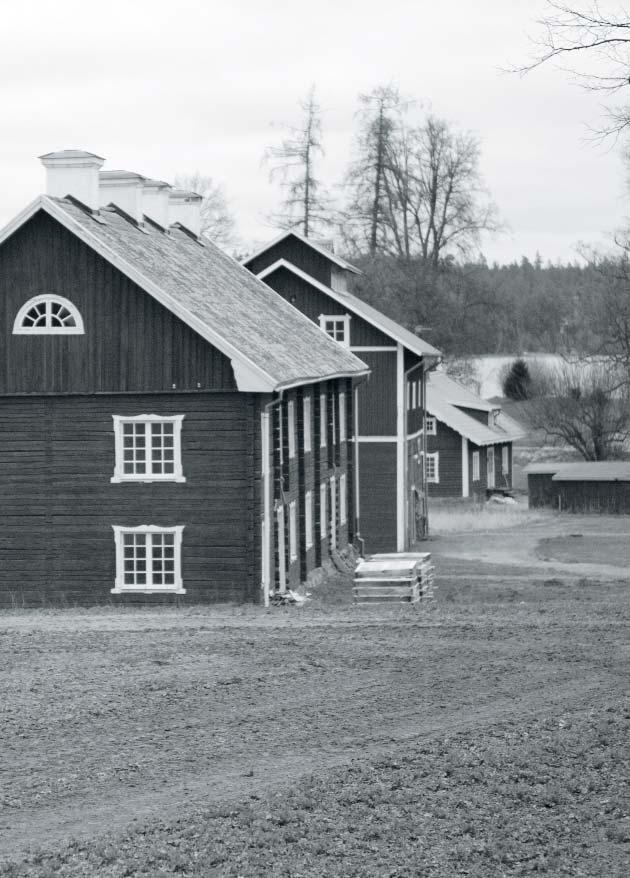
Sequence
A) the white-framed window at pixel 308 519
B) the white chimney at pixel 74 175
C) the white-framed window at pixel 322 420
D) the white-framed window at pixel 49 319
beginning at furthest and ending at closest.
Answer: the white-framed window at pixel 322 420 < the white-framed window at pixel 308 519 < the white chimney at pixel 74 175 < the white-framed window at pixel 49 319

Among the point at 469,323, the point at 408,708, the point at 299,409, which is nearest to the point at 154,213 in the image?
the point at 299,409

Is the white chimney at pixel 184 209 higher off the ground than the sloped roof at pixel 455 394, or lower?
higher

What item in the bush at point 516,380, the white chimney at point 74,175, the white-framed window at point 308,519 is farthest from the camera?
the bush at point 516,380

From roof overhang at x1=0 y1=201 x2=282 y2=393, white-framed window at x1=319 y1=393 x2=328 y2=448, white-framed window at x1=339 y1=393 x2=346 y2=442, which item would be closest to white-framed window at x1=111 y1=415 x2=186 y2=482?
roof overhang at x1=0 y1=201 x2=282 y2=393

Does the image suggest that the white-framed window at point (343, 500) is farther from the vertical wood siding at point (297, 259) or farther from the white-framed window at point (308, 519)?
the vertical wood siding at point (297, 259)

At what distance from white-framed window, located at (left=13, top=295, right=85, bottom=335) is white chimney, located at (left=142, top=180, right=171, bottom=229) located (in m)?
7.01

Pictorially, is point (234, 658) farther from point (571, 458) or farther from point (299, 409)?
point (571, 458)

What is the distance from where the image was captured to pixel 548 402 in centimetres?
7238

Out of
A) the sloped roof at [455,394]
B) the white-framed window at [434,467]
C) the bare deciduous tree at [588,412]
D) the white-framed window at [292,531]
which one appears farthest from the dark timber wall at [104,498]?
the bare deciduous tree at [588,412]

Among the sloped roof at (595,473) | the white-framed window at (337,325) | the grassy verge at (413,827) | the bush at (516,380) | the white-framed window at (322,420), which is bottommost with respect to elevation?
the grassy verge at (413,827)

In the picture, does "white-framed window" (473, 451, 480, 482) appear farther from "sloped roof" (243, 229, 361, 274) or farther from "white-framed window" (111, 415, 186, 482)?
"white-framed window" (111, 415, 186, 482)

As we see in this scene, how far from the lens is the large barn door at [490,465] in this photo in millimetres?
67000

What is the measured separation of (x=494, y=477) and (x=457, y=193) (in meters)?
15.2

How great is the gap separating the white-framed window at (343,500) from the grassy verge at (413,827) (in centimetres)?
2691
